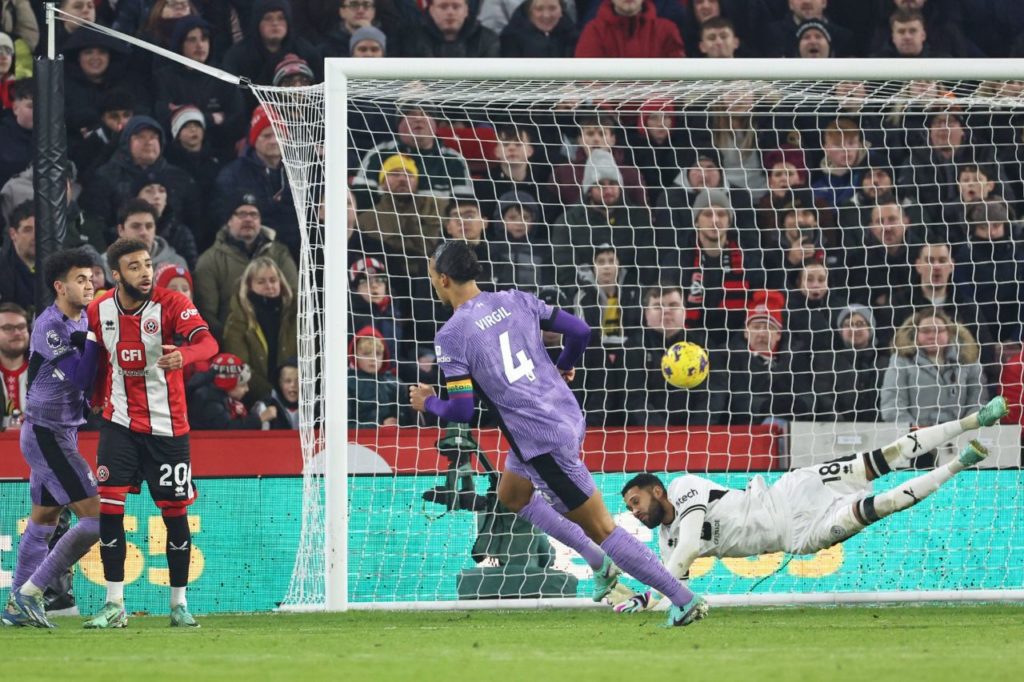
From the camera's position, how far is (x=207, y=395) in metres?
11.5

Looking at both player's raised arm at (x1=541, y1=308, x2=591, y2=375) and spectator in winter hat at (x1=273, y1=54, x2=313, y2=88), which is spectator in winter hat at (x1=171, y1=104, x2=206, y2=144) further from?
player's raised arm at (x1=541, y1=308, x2=591, y2=375)

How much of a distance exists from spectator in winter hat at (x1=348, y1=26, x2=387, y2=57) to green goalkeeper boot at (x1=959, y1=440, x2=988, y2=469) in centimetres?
642

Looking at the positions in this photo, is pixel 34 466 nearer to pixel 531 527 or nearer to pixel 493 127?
pixel 531 527

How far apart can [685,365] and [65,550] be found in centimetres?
392

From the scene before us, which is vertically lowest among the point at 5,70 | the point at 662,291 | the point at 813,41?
the point at 662,291

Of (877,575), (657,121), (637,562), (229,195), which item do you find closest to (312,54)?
(229,195)

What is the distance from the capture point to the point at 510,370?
7.61 m

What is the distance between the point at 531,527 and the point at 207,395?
290 cm

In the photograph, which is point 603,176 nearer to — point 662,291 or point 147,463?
point 662,291

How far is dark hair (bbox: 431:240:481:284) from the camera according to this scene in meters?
7.66

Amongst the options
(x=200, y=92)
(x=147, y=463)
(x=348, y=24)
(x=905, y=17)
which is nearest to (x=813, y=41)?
(x=905, y=17)

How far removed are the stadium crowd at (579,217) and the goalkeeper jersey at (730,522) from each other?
6.26ft

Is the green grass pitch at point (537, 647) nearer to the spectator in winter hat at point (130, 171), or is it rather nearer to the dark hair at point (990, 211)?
the dark hair at point (990, 211)

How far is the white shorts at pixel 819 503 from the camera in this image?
9.09 metres
